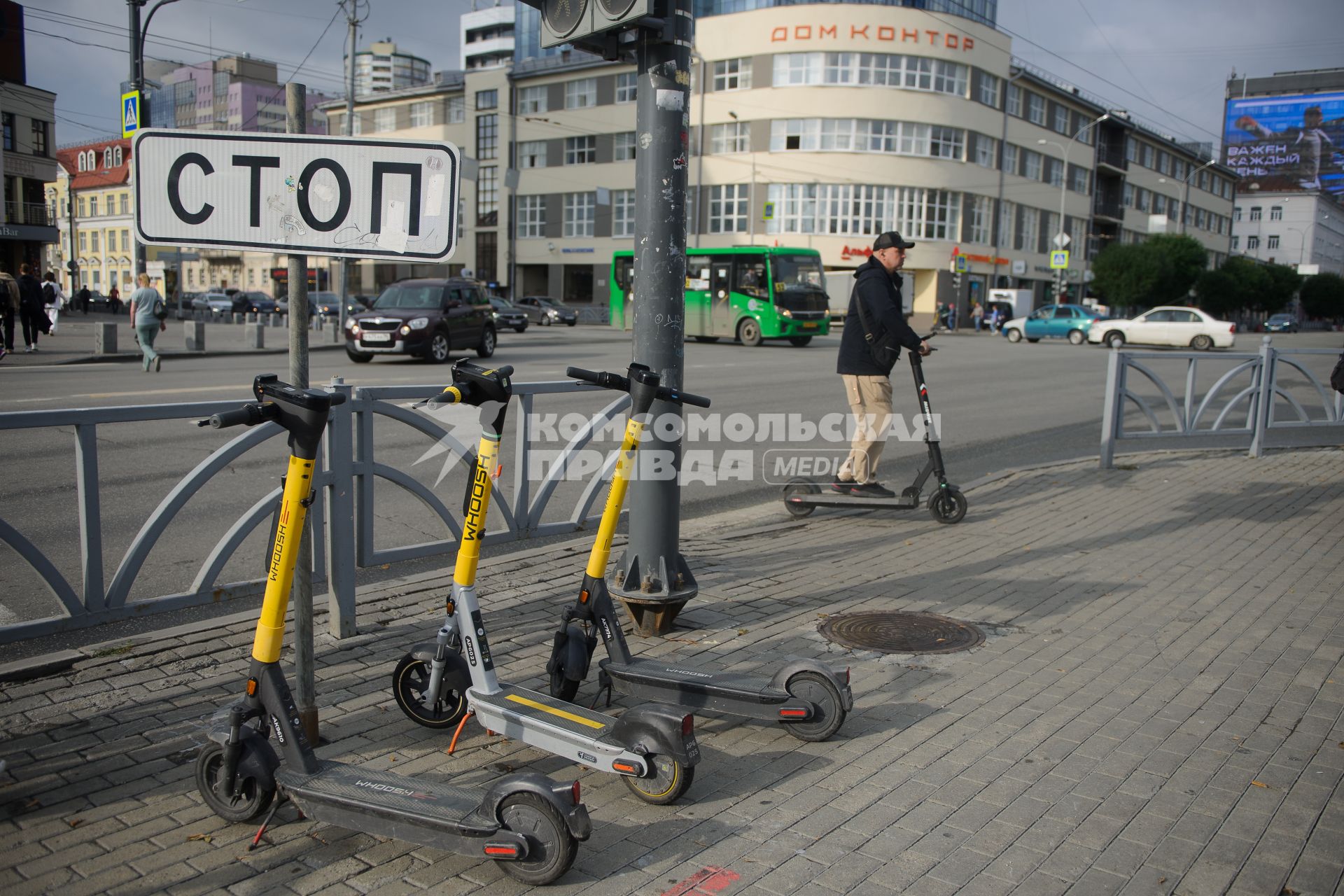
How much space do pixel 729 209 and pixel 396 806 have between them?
186 ft

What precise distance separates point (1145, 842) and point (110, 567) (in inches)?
206

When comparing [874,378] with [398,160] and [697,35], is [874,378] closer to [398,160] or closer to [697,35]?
[398,160]

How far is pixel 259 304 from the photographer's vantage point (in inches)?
2052

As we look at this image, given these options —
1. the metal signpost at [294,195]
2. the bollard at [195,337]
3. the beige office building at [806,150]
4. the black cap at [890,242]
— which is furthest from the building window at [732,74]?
the metal signpost at [294,195]

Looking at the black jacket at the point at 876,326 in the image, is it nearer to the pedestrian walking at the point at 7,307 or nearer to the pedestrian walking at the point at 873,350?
the pedestrian walking at the point at 873,350

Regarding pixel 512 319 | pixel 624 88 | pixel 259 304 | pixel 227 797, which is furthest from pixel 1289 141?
pixel 227 797

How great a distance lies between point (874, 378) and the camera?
753cm

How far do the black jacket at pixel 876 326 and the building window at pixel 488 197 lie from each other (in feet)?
207

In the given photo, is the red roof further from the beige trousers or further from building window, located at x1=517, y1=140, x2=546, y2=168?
the beige trousers

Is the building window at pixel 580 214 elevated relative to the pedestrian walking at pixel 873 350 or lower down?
elevated

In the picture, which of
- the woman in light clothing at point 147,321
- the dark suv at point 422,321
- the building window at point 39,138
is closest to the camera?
the woman in light clothing at point 147,321

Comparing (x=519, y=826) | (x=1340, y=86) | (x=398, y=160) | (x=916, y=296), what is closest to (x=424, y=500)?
(x=398, y=160)

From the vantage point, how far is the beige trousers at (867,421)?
7523 mm

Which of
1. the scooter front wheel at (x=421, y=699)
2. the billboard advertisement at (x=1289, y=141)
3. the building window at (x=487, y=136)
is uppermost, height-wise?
the billboard advertisement at (x=1289, y=141)
